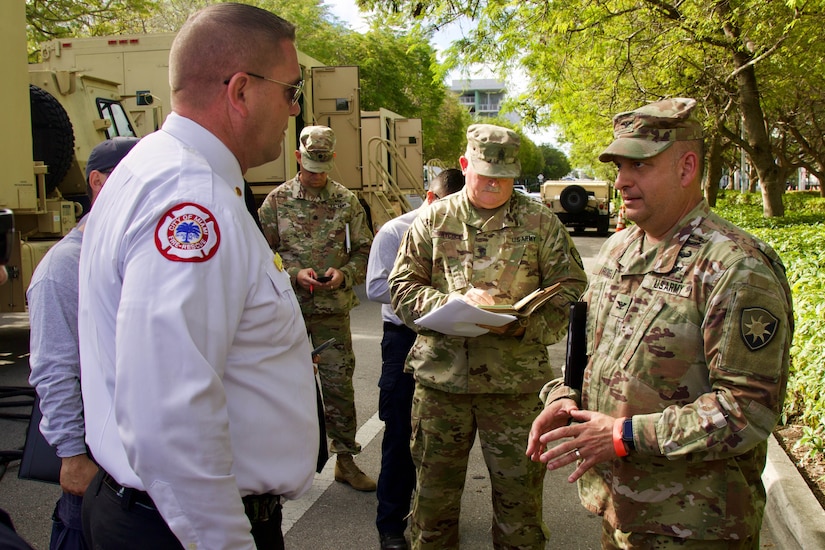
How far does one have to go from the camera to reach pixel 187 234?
54.6 inches

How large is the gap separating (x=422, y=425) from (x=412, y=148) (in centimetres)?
1310

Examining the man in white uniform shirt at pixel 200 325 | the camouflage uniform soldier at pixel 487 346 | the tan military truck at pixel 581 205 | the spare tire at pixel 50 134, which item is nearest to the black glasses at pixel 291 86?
the man in white uniform shirt at pixel 200 325

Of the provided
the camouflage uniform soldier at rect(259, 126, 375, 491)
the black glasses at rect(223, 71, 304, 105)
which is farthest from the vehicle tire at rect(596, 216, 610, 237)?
the black glasses at rect(223, 71, 304, 105)

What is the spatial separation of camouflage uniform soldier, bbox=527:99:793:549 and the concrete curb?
1741 mm

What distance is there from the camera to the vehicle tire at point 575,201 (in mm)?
25062

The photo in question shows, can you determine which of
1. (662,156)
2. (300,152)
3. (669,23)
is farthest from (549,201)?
(662,156)

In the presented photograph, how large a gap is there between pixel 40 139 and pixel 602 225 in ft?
69.1

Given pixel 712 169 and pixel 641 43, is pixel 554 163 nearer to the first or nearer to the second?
pixel 712 169

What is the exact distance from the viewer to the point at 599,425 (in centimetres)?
216

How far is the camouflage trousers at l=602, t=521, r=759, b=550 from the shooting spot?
2.13 m

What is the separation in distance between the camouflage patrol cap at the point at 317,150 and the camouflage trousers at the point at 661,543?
3.06 metres

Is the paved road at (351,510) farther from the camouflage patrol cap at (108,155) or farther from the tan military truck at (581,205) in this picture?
the tan military truck at (581,205)

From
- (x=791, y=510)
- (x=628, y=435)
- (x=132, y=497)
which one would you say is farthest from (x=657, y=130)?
(x=791, y=510)

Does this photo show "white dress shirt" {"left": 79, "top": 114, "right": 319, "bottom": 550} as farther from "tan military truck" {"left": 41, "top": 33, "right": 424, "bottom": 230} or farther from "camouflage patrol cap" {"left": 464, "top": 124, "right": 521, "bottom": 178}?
"tan military truck" {"left": 41, "top": 33, "right": 424, "bottom": 230}
